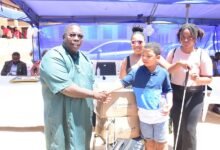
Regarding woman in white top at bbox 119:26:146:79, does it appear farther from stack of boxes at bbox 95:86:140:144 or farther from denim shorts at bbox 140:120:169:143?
denim shorts at bbox 140:120:169:143

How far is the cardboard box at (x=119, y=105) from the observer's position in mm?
2543

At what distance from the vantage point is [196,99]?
291 cm

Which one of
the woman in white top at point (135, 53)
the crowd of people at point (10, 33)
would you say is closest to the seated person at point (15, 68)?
the woman in white top at point (135, 53)

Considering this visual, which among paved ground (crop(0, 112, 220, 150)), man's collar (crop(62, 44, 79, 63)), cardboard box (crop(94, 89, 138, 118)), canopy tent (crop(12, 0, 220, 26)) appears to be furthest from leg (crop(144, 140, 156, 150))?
canopy tent (crop(12, 0, 220, 26))

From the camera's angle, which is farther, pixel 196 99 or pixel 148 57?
pixel 196 99

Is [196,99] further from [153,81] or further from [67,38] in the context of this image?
[67,38]

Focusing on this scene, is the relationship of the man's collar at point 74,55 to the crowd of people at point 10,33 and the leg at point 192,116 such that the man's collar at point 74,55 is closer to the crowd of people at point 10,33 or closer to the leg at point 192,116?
the leg at point 192,116

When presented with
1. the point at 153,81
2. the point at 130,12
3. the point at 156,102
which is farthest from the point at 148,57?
the point at 130,12

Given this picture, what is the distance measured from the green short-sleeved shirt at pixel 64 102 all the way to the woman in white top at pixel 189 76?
0.89 metres

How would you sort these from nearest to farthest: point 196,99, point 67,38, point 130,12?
point 67,38
point 196,99
point 130,12

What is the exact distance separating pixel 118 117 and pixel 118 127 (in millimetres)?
95

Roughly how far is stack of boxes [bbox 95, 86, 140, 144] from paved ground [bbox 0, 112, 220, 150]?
1.41 meters

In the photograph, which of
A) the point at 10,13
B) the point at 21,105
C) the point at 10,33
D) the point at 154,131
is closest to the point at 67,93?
the point at 154,131

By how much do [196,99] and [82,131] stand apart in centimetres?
117
